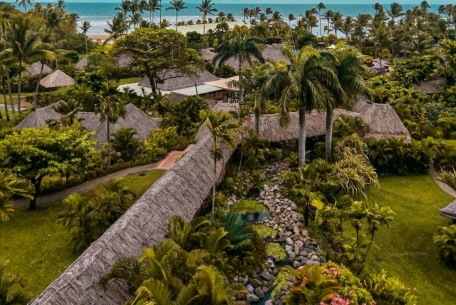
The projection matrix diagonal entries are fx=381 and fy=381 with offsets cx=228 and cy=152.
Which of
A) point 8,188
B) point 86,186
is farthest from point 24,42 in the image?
point 8,188

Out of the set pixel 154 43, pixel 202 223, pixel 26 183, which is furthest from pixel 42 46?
pixel 202 223

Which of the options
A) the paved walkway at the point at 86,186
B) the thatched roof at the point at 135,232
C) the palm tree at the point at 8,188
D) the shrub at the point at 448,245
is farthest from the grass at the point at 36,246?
the shrub at the point at 448,245

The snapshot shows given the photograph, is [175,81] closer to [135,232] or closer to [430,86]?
[430,86]

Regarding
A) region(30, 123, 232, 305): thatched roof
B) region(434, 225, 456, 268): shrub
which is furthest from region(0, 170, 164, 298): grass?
region(434, 225, 456, 268): shrub

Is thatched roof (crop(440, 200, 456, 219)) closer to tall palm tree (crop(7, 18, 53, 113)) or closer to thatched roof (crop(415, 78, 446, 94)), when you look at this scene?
tall palm tree (crop(7, 18, 53, 113))

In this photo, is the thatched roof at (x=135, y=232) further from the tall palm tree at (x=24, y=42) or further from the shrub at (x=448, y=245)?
the tall palm tree at (x=24, y=42)

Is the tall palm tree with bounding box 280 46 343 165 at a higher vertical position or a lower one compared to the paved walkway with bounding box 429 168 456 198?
higher
